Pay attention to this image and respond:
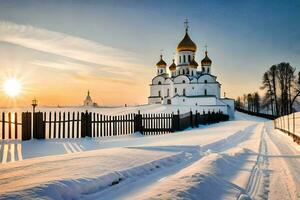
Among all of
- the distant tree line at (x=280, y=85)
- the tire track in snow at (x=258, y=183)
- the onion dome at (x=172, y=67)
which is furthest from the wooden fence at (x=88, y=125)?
the onion dome at (x=172, y=67)

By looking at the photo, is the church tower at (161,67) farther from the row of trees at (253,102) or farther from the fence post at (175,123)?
the fence post at (175,123)

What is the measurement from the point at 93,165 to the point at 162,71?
87.3 metres

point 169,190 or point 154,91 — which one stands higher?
point 154,91

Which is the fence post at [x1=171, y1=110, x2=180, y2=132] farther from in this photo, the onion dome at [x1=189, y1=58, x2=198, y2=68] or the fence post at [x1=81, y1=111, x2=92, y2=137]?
the onion dome at [x1=189, y1=58, x2=198, y2=68]

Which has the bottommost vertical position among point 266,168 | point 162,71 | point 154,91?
point 266,168

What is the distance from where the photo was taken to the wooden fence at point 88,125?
1488cm

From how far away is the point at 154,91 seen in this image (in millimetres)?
90875

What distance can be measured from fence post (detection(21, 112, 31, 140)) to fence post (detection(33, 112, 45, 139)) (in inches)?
11.8

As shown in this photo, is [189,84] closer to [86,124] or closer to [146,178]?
[86,124]

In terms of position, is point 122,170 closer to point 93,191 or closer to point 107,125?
point 93,191

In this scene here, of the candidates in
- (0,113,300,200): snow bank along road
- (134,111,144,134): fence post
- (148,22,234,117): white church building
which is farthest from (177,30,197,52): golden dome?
(0,113,300,200): snow bank along road

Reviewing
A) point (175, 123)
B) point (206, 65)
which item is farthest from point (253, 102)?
point (175, 123)

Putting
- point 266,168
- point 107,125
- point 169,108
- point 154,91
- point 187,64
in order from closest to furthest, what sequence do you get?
1. point 266,168
2. point 107,125
3. point 169,108
4. point 187,64
5. point 154,91

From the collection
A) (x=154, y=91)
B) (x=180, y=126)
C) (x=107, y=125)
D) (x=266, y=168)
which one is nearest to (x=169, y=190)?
(x=266, y=168)
